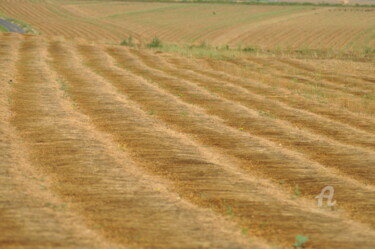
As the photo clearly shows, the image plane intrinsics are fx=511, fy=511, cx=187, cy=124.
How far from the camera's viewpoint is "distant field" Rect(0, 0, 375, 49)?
3391 centimetres

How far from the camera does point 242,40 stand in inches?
1367

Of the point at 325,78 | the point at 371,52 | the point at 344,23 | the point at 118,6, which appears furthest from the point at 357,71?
the point at 118,6

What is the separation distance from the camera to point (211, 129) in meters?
7.57

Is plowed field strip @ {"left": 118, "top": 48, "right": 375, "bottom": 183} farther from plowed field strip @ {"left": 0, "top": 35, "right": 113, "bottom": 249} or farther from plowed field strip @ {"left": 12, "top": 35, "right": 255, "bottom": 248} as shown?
plowed field strip @ {"left": 0, "top": 35, "right": 113, "bottom": 249}

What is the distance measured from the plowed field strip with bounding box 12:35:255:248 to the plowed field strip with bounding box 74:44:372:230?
137 cm

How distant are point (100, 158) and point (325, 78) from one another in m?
9.25

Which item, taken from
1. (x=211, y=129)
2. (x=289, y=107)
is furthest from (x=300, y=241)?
(x=289, y=107)

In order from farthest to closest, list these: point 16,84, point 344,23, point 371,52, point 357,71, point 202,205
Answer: point 344,23 < point 371,52 < point 357,71 < point 16,84 < point 202,205

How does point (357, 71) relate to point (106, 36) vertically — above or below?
above

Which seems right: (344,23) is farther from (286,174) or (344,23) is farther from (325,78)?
(286,174)

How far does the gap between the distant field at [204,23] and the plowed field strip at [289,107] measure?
16542 mm

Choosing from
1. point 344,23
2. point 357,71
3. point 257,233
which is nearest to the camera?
point 257,233

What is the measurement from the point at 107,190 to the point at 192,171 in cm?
110

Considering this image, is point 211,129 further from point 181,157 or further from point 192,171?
point 192,171
